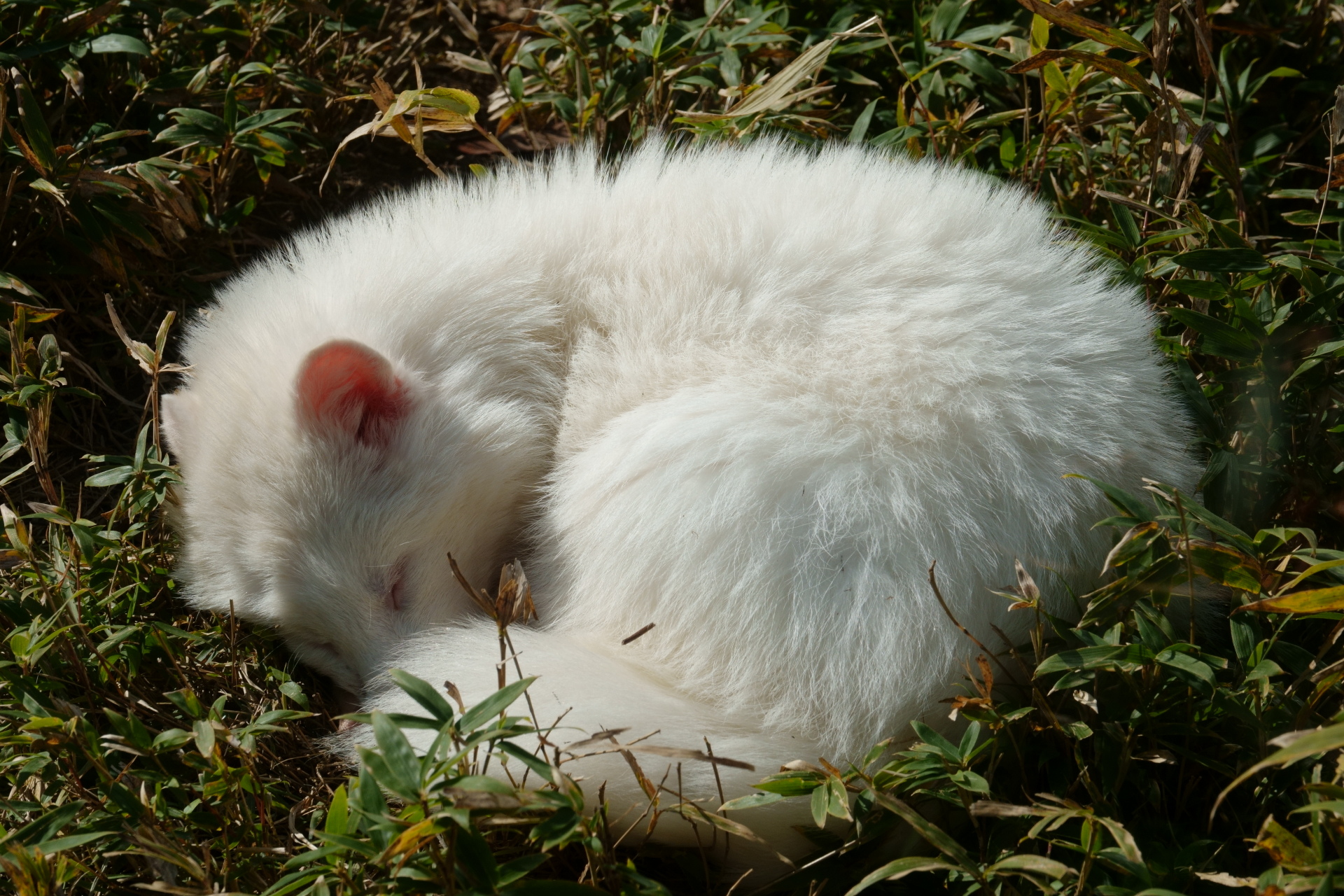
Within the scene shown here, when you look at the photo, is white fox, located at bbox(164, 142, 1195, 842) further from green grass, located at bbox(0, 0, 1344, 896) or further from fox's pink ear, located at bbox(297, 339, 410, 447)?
green grass, located at bbox(0, 0, 1344, 896)

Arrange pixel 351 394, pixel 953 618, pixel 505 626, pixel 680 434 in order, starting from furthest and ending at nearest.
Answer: pixel 351 394 → pixel 680 434 → pixel 953 618 → pixel 505 626

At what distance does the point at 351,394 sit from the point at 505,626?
100 centimetres

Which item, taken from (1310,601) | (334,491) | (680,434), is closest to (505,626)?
(680,434)

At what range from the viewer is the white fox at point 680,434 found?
207 cm

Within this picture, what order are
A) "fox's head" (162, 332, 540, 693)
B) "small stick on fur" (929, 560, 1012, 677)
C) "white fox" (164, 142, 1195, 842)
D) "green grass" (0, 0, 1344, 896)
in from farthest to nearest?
"fox's head" (162, 332, 540, 693)
"white fox" (164, 142, 1195, 842)
"small stick on fur" (929, 560, 1012, 677)
"green grass" (0, 0, 1344, 896)

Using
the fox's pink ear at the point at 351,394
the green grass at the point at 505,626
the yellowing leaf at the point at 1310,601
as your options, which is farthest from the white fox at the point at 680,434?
the yellowing leaf at the point at 1310,601

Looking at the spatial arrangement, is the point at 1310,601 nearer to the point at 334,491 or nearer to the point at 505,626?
the point at 505,626

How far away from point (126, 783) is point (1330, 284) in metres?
2.92

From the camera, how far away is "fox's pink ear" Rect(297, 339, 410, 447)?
235cm

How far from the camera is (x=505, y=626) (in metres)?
1.68

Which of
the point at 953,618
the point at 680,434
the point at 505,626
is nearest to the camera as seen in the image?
the point at 505,626

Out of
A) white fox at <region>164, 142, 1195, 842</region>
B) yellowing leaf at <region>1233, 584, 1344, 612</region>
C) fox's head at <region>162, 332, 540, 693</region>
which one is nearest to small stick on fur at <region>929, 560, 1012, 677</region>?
white fox at <region>164, 142, 1195, 842</region>

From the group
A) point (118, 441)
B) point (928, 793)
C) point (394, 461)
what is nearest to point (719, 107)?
point (394, 461)

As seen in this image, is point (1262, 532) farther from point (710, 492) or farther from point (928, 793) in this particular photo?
point (710, 492)
